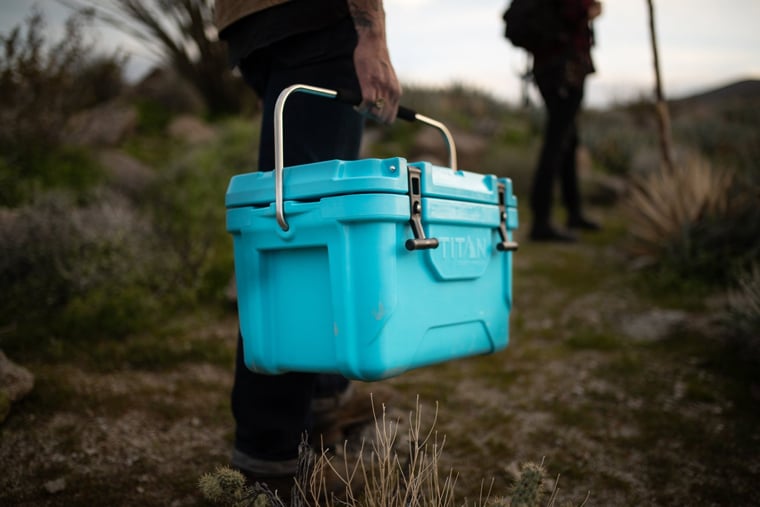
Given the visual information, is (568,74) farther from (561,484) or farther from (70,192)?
(70,192)

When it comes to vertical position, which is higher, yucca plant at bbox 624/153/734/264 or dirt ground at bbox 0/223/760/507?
→ yucca plant at bbox 624/153/734/264

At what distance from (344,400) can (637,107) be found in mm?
13086

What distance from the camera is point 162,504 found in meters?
1.67

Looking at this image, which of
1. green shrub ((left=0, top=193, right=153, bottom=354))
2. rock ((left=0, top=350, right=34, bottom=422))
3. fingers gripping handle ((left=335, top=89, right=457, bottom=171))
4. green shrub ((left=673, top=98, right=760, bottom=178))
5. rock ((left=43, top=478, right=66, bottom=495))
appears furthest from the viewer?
green shrub ((left=673, top=98, right=760, bottom=178))

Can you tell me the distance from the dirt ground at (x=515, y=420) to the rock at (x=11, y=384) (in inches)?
2.3

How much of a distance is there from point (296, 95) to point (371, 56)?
0.76 feet

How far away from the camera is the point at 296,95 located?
5.10ft

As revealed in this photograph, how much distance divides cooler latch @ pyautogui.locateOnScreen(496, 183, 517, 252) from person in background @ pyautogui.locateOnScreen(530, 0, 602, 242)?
728 mm

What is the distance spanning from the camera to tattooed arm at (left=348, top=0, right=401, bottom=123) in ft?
4.75

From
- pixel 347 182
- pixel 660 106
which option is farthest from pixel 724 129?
pixel 347 182

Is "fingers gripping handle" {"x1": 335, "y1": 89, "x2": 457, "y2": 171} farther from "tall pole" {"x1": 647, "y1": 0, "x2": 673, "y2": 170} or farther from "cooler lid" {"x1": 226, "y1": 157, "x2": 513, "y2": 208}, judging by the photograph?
"tall pole" {"x1": 647, "y1": 0, "x2": 673, "y2": 170}

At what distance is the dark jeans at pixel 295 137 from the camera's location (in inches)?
60.4

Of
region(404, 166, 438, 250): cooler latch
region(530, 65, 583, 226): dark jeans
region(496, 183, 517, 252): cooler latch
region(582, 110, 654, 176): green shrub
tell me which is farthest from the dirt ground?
region(582, 110, 654, 176): green shrub

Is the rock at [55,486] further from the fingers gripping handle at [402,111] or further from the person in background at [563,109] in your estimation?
the person in background at [563,109]
